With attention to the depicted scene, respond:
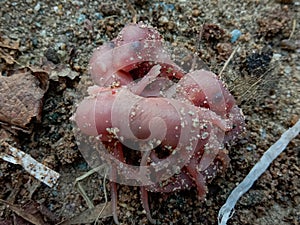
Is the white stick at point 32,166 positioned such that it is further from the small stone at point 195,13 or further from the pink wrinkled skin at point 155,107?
the small stone at point 195,13

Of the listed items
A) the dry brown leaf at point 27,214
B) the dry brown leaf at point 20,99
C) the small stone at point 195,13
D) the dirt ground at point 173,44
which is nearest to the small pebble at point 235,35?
the dirt ground at point 173,44

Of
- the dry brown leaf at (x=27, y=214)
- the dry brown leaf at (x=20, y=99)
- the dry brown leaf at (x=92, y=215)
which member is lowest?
the dry brown leaf at (x=92, y=215)

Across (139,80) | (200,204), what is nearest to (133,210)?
(200,204)

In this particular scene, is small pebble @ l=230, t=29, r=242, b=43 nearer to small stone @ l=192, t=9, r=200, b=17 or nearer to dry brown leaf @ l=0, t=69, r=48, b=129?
small stone @ l=192, t=9, r=200, b=17

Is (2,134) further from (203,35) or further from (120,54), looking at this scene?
(203,35)

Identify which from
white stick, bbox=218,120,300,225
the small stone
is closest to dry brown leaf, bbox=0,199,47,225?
white stick, bbox=218,120,300,225

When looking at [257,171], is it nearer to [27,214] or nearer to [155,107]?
[155,107]
